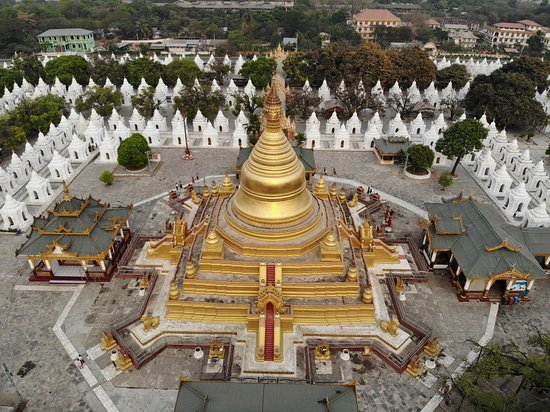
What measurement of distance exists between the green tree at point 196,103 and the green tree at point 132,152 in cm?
1175

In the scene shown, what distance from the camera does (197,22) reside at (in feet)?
386

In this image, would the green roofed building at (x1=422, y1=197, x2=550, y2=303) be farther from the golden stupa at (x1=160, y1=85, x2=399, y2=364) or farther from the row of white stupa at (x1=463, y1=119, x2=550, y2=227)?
the golden stupa at (x1=160, y1=85, x2=399, y2=364)

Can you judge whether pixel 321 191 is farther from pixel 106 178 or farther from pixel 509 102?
pixel 509 102

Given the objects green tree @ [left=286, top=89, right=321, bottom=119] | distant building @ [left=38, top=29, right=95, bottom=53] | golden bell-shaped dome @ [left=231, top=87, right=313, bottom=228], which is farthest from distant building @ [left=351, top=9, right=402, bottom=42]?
golden bell-shaped dome @ [left=231, top=87, right=313, bottom=228]

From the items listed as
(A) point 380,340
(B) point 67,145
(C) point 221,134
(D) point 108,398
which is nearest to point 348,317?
(A) point 380,340

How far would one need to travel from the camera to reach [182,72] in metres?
61.6

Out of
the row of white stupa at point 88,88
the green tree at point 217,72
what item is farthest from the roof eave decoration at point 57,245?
the green tree at point 217,72

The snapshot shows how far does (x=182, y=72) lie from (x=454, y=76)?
135 ft

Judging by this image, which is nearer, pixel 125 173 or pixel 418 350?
pixel 418 350

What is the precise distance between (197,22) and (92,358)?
11424cm

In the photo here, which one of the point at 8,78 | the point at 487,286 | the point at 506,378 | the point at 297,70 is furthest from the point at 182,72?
the point at 506,378

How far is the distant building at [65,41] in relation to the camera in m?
92.9

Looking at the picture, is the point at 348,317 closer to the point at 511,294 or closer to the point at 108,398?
the point at 511,294

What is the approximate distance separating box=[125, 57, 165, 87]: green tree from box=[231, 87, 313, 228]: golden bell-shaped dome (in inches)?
1688
